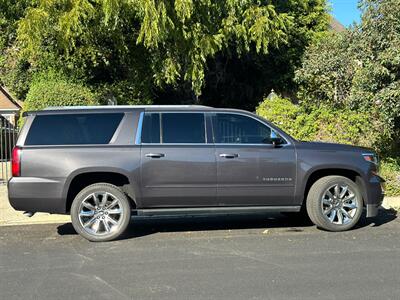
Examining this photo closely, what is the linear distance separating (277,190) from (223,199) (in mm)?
768

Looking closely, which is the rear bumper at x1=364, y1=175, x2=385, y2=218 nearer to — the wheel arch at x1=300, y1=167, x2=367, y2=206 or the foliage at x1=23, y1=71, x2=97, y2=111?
the wheel arch at x1=300, y1=167, x2=367, y2=206

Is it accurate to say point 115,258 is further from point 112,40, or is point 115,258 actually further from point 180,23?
point 112,40

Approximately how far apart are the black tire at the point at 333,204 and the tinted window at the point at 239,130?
100 cm

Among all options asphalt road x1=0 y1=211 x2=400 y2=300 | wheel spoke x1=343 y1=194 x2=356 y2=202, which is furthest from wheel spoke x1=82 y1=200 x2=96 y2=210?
wheel spoke x1=343 y1=194 x2=356 y2=202

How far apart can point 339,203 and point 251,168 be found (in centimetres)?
141

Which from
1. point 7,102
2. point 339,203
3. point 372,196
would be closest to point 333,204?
point 339,203

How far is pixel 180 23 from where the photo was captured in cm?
1123

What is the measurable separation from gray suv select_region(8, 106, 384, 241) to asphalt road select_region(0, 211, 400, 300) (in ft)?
1.39

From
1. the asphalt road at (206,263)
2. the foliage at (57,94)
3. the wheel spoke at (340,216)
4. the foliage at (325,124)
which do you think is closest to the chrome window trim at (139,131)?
the asphalt road at (206,263)

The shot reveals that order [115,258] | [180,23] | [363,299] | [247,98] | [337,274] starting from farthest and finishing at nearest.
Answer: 1. [247,98]
2. [180,23]
3. [115,258]
4. [337,274]
5. [363,299]

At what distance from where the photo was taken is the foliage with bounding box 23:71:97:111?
13500 millimetres

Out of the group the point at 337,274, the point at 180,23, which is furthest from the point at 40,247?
the point at 180,23

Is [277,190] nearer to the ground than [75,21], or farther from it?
nearer to the ground

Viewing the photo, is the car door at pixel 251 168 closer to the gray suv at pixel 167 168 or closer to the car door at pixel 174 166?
the gray suv at pixel 167 168
